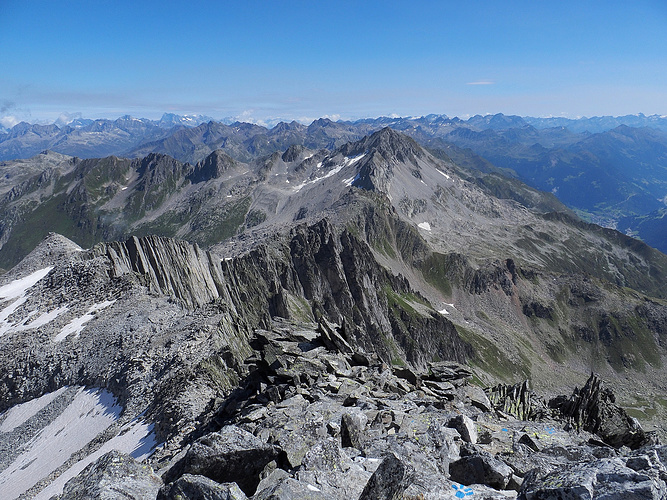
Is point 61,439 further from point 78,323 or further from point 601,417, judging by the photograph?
point 601,417

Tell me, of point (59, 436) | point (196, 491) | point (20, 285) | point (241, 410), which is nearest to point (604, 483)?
point (196, 491)

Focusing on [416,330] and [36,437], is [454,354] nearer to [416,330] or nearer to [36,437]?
[416,330]

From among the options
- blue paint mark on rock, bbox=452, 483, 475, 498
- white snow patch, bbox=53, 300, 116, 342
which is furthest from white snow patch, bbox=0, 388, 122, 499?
blue paint mark on rock, bbox=452, 483, 475, 498

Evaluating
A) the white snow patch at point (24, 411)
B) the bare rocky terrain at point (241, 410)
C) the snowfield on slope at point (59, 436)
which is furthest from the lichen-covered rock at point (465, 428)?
the white snow patch at point (24, 411)

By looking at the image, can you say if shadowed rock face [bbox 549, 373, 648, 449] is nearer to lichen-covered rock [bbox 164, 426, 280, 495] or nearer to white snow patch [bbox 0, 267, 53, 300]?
lichen-covered rock [bbox 164, 426, 280, 495]

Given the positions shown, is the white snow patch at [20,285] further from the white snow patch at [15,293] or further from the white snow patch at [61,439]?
the white snow patch at [61,439]

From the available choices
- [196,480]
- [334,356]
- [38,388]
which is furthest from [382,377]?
[38,388]
